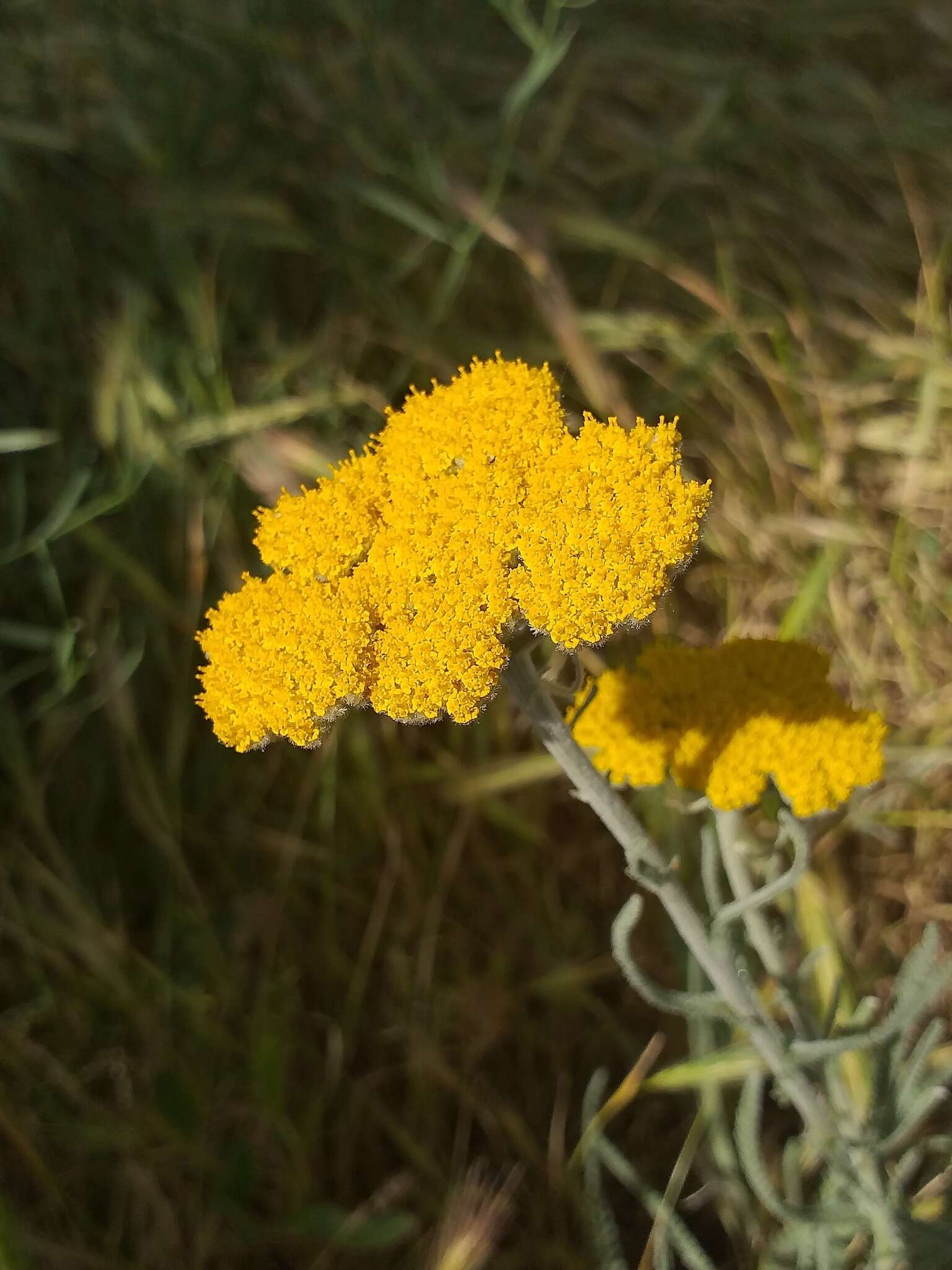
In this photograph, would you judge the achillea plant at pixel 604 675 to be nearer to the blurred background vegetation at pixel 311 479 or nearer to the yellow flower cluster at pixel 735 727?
the yellow flower cluster at pixel 735 727

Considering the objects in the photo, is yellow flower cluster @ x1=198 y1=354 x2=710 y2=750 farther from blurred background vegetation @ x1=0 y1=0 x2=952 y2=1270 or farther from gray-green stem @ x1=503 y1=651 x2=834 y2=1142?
blurred background vegetation @ x1=0 y1=0 x2=952 y2=1270

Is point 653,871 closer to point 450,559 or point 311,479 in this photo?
point 450,559

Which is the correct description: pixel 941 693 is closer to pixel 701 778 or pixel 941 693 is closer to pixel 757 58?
pixel 701 778

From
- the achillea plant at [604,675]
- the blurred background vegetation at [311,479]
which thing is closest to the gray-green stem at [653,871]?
the achillea plant at [604,675]

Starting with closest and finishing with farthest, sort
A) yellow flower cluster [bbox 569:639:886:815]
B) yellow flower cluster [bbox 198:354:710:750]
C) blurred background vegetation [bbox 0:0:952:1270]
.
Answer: yellow flower cluster [bbox 198:354:710:750]
yellow flower cluster [bbox 569:639:886:815]
blurred background vegetation [bbox 0:0:952:1270]

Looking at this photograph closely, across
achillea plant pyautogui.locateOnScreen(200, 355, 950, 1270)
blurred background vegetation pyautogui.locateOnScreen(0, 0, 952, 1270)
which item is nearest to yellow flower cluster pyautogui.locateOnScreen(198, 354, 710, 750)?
achillea plant pyautogui.locateOnScreen(200, 355, 950, 1270)

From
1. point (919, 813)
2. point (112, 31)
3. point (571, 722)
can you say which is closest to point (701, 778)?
point (571, 722)

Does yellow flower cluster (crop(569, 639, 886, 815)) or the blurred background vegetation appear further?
the blurred background vegetation
